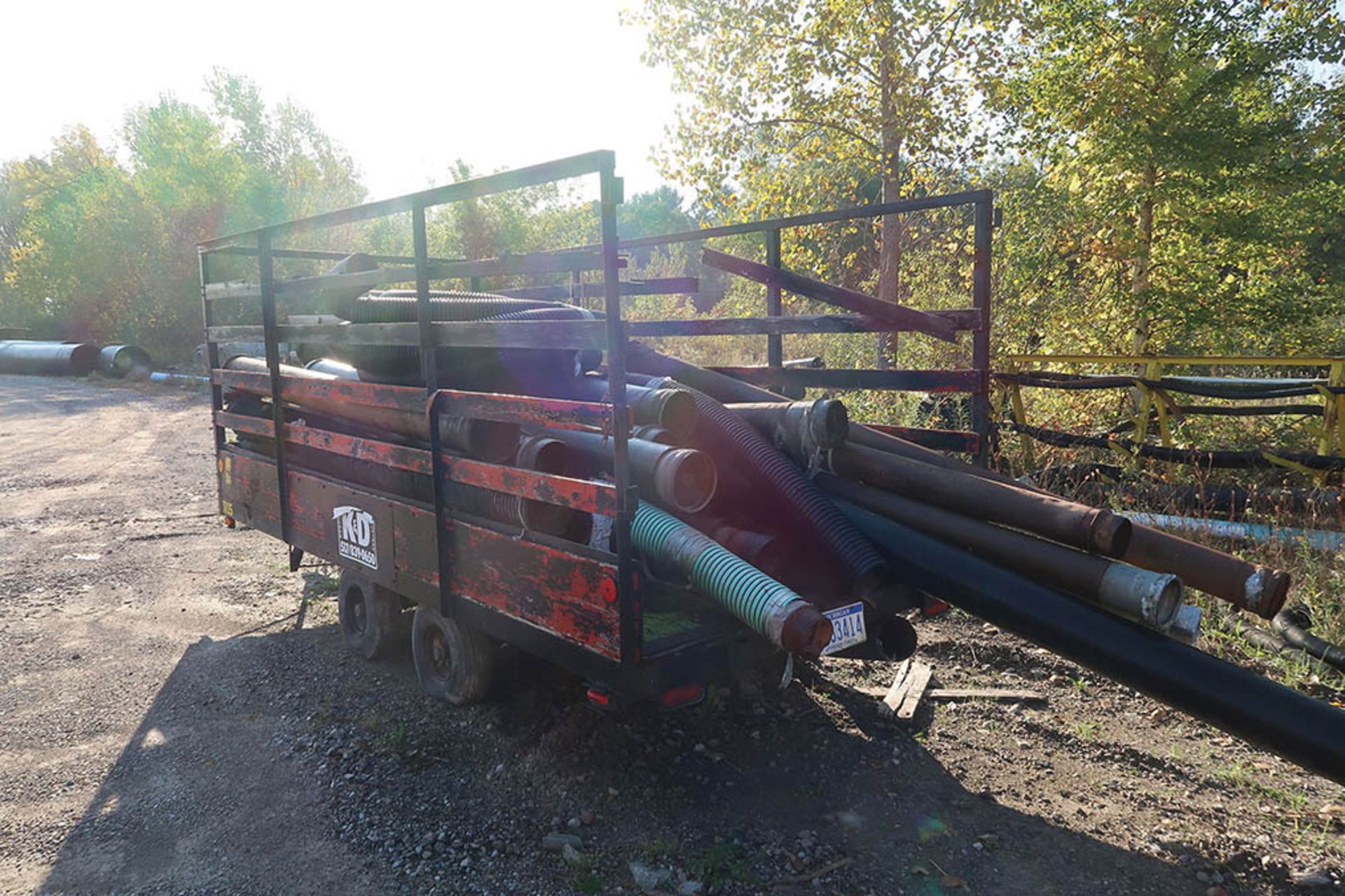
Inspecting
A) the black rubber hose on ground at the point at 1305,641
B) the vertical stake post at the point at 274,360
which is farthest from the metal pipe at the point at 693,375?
the black rubber hose on ground at the point at 1305,641

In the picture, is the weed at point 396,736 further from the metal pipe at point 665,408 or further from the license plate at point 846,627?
the license plate at point 846,627

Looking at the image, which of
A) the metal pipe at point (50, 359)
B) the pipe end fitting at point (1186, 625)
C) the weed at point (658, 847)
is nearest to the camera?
the pipe end fitting at point (1186, 625)

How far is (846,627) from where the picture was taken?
9.96 feet

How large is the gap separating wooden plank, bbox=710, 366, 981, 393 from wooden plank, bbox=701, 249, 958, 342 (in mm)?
236

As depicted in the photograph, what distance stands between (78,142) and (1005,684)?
55.3 meters

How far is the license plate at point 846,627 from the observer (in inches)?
117

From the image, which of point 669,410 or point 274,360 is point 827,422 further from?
point 274,360

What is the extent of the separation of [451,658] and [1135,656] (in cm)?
278

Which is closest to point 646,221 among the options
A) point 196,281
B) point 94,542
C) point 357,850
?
point 196,281

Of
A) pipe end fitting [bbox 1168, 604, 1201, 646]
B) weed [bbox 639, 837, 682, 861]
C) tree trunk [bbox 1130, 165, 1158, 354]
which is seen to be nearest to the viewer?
pipe end fitting [bbox 1168, 604, 1201, 646]

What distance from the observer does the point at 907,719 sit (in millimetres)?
3898

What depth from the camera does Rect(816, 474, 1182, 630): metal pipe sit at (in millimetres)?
2676

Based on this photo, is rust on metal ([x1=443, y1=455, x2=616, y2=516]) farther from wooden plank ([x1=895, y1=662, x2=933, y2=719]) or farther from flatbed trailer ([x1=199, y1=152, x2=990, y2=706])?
wooden plank ([x1=895, y1=662, x2=933, y2=719])

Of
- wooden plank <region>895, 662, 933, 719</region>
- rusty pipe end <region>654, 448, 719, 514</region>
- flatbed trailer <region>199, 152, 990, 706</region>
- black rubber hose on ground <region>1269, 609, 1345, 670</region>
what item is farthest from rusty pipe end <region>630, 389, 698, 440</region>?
black rubber hose on ground <region>1269, 609, 1345, 670</region>
